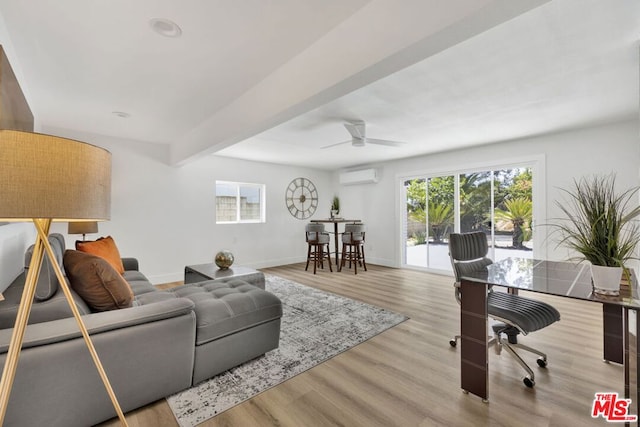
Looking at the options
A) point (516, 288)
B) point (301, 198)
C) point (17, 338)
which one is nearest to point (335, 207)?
point (301, 198)

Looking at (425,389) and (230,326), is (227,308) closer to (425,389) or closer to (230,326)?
(230,326)

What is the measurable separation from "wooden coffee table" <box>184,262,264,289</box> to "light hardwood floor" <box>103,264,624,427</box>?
1373 millimetres

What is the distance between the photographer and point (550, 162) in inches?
160

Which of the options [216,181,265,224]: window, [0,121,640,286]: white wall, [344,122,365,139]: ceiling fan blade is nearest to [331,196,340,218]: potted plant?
[0,121,640,286]: white wall

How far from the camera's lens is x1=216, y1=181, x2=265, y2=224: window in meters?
5.51

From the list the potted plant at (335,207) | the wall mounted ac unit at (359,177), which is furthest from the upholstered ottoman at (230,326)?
the potted plant at (335,207)

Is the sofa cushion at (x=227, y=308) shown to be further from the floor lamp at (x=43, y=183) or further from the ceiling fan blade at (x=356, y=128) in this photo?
the ceiling fan blade at (x=356, y=128)

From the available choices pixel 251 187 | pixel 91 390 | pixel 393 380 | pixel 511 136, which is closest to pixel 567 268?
pixel 393 380

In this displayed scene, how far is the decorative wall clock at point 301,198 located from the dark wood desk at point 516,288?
498 cm

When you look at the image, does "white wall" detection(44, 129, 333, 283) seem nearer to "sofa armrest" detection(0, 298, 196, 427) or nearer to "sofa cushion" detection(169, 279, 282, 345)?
"sofa cushion" detection(169, 279, 282, 345)

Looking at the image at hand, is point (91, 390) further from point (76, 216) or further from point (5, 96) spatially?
point (5, 96)

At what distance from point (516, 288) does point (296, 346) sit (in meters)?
1.73

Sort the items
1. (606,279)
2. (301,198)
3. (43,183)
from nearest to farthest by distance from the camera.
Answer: (43,183)
(606,279)
(301,198)

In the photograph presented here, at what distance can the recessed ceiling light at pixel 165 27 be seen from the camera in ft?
5.59
